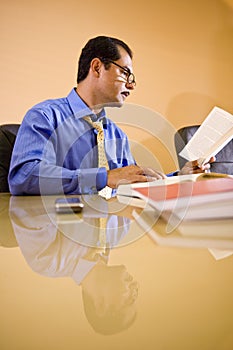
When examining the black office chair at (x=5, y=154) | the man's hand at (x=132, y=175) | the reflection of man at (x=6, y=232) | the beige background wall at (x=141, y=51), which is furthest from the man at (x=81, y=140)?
the beige background wall at (x=141, y=51)

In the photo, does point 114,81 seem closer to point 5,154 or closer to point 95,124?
point 95,124

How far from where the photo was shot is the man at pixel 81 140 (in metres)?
1.08

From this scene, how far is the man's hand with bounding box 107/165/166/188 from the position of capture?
3.31ft

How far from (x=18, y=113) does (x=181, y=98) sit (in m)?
1.13

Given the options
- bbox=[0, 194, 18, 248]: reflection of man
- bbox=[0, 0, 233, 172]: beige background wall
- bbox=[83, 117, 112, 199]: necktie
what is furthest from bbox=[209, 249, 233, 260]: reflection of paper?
bbox=[0, 0, 233, 172]: beige background wall

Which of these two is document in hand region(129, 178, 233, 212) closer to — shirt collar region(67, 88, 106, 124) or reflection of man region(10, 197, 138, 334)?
reflection of man region(10, 197, 138, 334)

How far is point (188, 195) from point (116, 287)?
32 centimetres

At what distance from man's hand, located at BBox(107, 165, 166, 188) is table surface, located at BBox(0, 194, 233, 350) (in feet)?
1.39

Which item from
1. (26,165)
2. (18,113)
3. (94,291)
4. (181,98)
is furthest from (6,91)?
(94,291)

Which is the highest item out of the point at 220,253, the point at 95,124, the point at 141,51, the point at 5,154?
the point at 220,253

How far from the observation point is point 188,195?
0.62 meters

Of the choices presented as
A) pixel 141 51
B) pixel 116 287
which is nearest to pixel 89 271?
pixel 116 287

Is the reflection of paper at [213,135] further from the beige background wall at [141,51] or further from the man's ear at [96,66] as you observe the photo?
the beige background wall at [141,51]

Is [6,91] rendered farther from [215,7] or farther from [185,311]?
[185,311]
